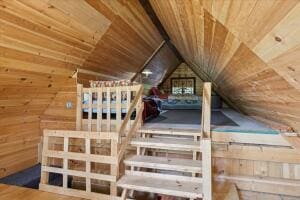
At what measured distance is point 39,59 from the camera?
2850 millimetres

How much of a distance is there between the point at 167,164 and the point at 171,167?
63mm

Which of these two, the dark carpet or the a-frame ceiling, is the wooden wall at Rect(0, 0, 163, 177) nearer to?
the a-frame ceiling

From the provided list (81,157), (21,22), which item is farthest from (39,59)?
(81,157)

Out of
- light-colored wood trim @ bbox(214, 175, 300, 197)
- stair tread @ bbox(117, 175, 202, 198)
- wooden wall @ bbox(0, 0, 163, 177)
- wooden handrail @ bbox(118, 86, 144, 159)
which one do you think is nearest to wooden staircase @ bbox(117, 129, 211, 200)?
stair tread @ bbox(117, 175, 202, 198)

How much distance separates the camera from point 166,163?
2580mm

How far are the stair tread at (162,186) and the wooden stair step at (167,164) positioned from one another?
5.7 inches

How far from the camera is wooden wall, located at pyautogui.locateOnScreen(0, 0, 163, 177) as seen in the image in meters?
2.29

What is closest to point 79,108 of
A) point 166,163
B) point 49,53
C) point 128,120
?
point 49,53

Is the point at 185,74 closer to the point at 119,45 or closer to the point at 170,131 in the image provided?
the point at 119,45

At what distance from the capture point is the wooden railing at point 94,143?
2.61m

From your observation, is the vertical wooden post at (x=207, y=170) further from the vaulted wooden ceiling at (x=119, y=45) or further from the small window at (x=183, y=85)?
the small window at (x=183, y=85)

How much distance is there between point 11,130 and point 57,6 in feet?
7.96

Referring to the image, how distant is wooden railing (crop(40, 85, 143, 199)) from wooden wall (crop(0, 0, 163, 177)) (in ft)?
1.47

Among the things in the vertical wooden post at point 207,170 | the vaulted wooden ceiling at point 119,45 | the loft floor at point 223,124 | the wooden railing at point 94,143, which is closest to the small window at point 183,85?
the vaulted wooden ceiling at point 119,45
